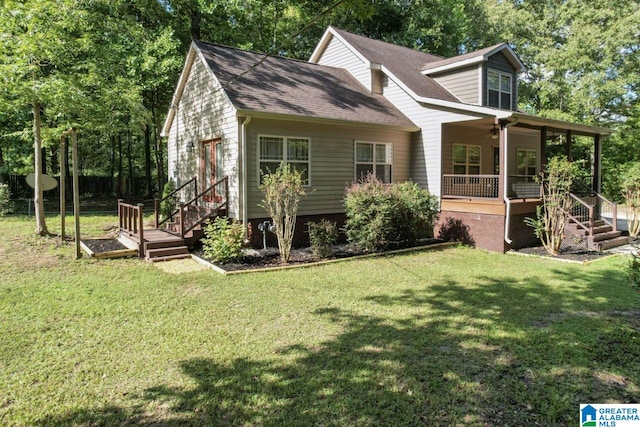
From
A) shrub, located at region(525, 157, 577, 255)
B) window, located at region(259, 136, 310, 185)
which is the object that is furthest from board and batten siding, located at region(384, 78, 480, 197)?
window, located at region(259, 136, 310, 185)

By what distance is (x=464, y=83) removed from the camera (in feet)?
46.2

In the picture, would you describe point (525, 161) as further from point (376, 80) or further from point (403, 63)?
point (376, 80)

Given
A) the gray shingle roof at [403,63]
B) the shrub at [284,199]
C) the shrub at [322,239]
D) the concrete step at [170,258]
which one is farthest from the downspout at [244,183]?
the gray shingle roof at [403,63]

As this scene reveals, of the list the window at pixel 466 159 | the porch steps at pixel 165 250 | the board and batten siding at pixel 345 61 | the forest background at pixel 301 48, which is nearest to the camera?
the porch steps at pixel 165 250

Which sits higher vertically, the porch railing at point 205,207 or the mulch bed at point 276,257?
the porch railing at point 205,207

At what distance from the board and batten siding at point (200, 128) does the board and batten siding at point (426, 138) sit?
5920 millimetres

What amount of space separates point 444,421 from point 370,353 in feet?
3.90

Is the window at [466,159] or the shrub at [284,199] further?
the window at [466,159]

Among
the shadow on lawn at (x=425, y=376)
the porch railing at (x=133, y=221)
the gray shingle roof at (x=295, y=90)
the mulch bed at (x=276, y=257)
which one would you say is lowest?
the shadow on lawn at (x=425, y=376)

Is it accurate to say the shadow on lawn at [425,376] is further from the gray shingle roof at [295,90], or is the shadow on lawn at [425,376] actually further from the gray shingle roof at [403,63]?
the gray shingle roof at [403,63]

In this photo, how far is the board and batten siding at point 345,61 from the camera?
13.8 meters

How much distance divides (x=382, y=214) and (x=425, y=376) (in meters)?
5.86

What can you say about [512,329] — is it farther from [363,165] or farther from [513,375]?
[363,165]

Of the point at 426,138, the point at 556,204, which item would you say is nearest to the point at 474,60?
the point at 426,138
